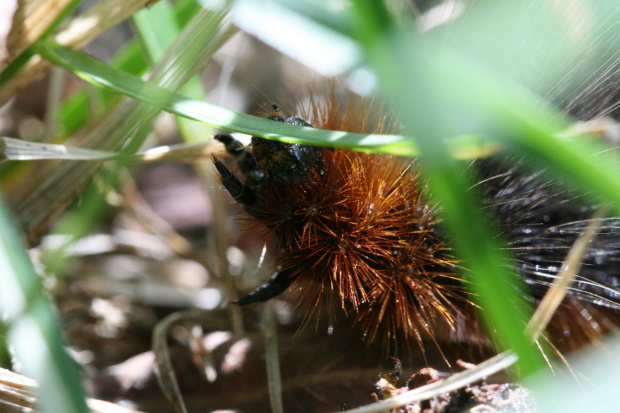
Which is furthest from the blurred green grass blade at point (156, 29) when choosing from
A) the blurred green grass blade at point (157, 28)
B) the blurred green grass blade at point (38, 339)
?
the blurred green grass blade at point (38, 339)

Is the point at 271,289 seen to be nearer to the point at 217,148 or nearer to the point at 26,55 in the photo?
the point at 217,148

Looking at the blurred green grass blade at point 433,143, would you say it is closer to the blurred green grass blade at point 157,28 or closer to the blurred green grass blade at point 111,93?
the blurred green grass blade at point 157,28

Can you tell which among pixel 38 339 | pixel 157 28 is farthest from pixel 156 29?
pixel 38 339

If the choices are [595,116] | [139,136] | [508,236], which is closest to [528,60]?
[595,116]

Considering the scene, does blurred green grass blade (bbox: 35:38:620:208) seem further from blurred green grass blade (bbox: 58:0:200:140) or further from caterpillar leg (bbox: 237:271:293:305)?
blurred green grass blade (bbox: 58:0:200:140)

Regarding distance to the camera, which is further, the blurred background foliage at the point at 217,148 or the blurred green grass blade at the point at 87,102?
the blurred green grass blade at the point at 87,102

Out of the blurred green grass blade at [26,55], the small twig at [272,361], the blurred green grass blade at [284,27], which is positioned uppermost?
the blurred green grass blade at [284,27]

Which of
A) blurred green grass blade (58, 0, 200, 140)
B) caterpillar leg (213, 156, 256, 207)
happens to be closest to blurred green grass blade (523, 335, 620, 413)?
caterpillar leg (213, 156, 256, 207)
